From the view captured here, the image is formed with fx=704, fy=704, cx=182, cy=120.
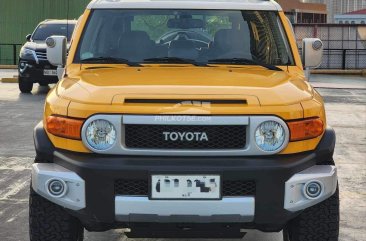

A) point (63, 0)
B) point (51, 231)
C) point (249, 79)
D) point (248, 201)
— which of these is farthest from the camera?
point (63, 0)

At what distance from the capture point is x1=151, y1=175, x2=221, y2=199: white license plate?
12.1 feet

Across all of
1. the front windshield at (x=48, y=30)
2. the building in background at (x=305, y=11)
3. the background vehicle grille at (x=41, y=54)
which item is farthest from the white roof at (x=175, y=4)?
the building in background at (x=305, y=11)

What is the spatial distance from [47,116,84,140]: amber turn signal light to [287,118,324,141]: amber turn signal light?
1147mm

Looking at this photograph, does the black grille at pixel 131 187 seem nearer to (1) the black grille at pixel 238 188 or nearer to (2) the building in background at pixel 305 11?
(1) the black grille at pixel 238 188

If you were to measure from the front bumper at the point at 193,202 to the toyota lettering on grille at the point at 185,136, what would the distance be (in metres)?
0.10

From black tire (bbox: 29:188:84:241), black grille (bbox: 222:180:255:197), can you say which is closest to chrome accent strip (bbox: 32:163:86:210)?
black tire (bbox: 29:188:84:241)

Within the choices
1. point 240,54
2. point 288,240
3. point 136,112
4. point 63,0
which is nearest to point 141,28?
point 240,54

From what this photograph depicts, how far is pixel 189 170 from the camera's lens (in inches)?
146

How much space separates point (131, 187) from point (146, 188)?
0.27 ft

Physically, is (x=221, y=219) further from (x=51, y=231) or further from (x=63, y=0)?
(x=63, y=0)

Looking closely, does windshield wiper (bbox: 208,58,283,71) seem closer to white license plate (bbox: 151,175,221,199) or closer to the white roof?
the white roof

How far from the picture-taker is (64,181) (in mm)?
3770

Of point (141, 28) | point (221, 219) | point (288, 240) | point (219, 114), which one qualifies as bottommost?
point (288, 240)

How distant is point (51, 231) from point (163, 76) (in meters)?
1.14
